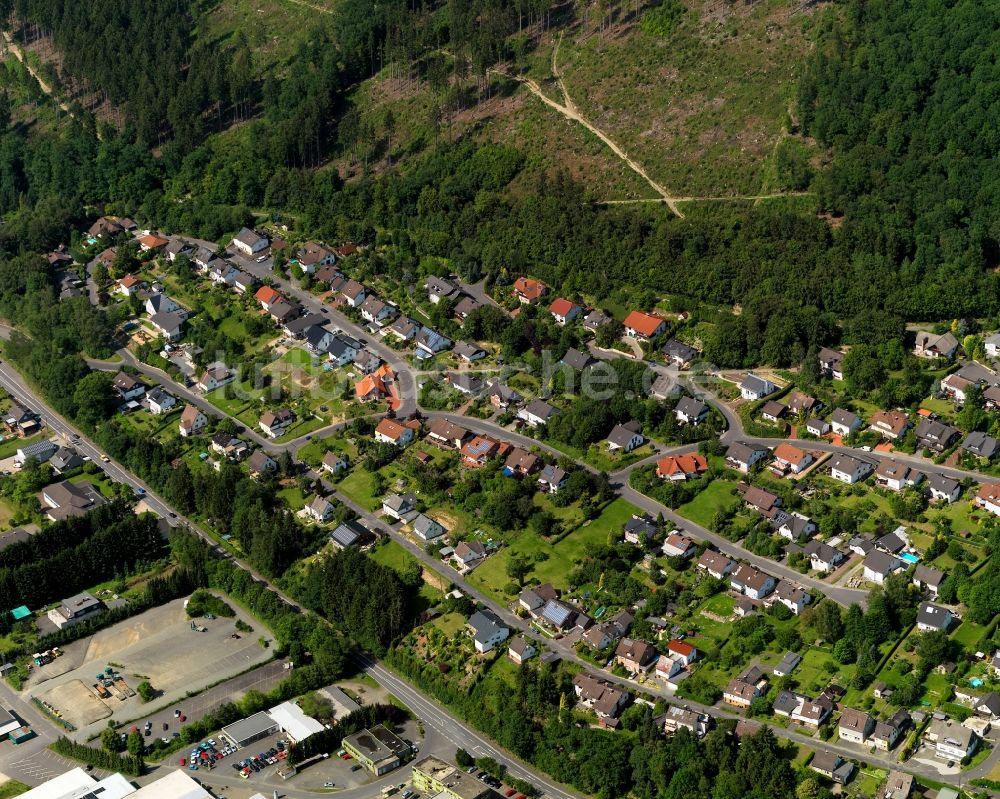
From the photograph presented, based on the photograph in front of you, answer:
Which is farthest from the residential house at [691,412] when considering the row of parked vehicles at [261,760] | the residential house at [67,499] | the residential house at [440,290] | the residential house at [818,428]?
the residential house at [67,499]

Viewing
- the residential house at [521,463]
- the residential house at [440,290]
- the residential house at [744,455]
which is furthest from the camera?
the residential house at [440,290]

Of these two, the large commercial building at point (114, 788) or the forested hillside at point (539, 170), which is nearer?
the large commercial building at point (114, 788)

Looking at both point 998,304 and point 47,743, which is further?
point 998,304

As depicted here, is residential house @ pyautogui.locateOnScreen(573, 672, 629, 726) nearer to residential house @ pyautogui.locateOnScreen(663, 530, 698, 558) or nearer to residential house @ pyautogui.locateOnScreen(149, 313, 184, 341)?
residential house @ pyautogui.locateOnScreen(663, 530, 698, 558)

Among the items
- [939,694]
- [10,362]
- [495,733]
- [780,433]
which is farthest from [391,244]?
[939,694]

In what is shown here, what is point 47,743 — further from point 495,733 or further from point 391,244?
point 391,244

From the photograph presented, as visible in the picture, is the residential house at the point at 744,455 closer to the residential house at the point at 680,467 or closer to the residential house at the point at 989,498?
the residential house at the point at 680,467
